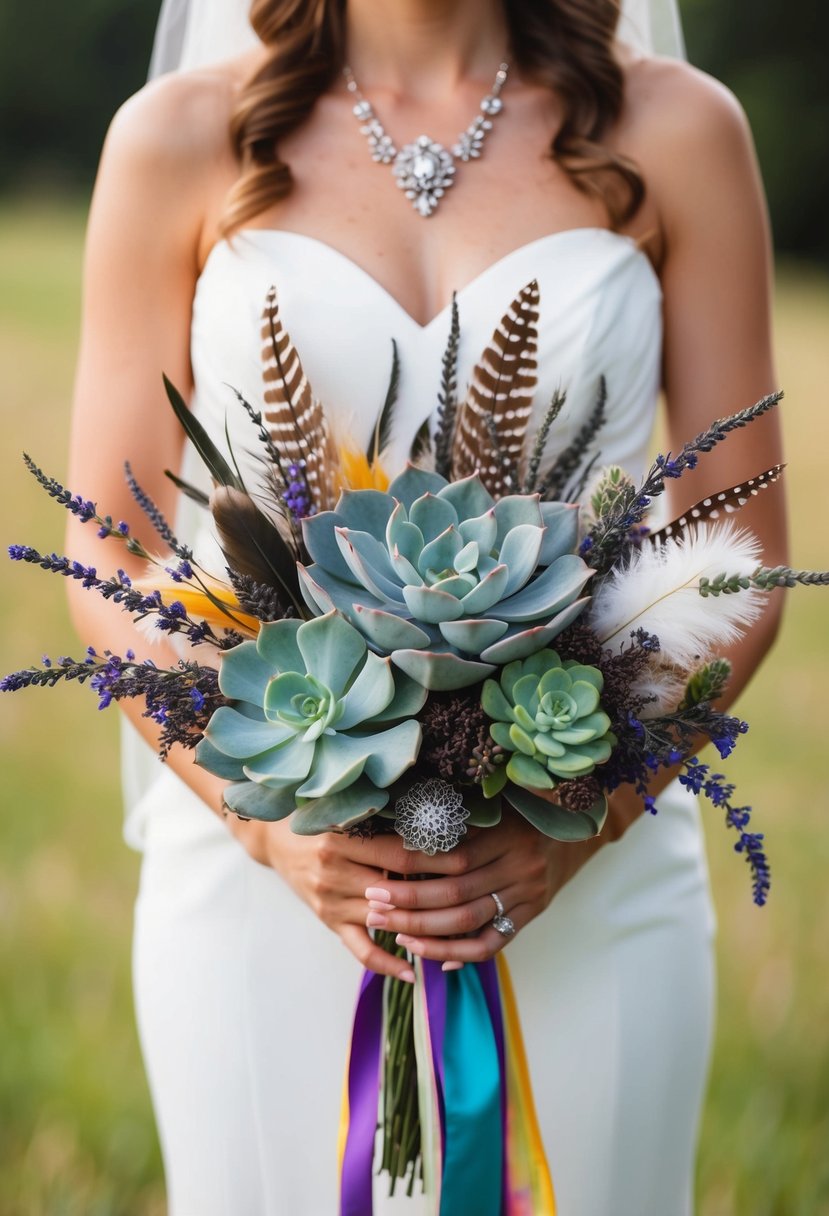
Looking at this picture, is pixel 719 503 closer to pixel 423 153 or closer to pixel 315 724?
pixel 315 724

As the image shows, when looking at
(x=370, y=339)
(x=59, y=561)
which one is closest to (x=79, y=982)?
(x=370, y=339)

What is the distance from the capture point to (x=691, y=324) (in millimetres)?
2119

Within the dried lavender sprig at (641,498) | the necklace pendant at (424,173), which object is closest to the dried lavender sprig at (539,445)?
the dried lavender sprig at (641,498)

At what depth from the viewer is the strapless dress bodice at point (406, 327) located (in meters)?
2.02

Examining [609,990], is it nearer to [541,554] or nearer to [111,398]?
[541,554]

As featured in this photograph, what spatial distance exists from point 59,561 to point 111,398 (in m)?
0.73

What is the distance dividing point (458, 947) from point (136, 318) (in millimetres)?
1096

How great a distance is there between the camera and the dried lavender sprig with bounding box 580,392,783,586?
52.4 inches

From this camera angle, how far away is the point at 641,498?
4.51 ft

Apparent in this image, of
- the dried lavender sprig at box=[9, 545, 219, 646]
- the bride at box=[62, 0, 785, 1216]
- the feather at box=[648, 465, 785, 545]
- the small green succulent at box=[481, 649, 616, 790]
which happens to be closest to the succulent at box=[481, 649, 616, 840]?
the small green succulent at box=[481, 649, 616, 790]

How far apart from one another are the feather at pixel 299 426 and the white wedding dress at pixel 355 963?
326mm

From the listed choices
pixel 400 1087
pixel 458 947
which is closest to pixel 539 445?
pixel 458 947

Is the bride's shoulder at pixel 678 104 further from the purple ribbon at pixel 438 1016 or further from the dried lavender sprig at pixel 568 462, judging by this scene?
the purple ribbon at pixel 438 1016

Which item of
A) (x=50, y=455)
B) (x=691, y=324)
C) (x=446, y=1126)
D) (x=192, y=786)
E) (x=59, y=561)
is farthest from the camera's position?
(x=50, y=455)
